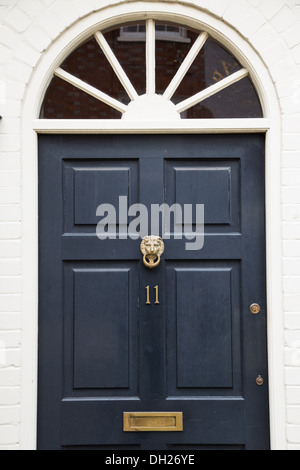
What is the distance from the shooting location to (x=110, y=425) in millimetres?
3328

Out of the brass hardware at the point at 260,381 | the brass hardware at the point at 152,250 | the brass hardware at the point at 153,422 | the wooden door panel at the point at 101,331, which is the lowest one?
the brass hardware at the point at 153,422

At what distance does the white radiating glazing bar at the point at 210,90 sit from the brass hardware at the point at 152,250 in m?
0.90

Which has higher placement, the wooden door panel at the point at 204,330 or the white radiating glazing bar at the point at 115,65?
the white radiating glazing bar at the point at 115,65

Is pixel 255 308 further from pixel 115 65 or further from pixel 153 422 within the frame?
pixel 115 65

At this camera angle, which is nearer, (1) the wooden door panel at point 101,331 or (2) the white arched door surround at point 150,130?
(2) the white arched door surround at point 150,130

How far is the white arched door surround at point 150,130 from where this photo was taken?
322 centimetres

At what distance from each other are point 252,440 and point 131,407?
83 cm

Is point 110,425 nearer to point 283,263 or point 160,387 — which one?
point 160,387

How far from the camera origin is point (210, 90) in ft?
11.2

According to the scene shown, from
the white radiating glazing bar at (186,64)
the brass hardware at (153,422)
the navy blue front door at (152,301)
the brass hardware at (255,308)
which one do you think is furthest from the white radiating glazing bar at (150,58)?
the brass hardware at (153,422)

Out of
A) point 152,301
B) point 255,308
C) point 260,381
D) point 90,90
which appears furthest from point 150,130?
point 260,381

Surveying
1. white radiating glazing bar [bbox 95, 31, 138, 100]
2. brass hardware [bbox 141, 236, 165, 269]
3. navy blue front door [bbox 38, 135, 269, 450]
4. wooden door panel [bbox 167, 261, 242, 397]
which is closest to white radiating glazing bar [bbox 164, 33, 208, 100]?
white radiating glazing bar [bbox 95, 31, 138, 100]

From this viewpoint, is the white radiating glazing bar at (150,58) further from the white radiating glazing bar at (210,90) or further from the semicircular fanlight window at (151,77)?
the white radiating glazing bar at (210,90)

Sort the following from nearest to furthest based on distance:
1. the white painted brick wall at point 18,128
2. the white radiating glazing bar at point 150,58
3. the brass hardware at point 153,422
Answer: the white painted brick wall at point 18,128 < the brass hardware at point 153,422 < the white radiating glazing bar at point 150,58
